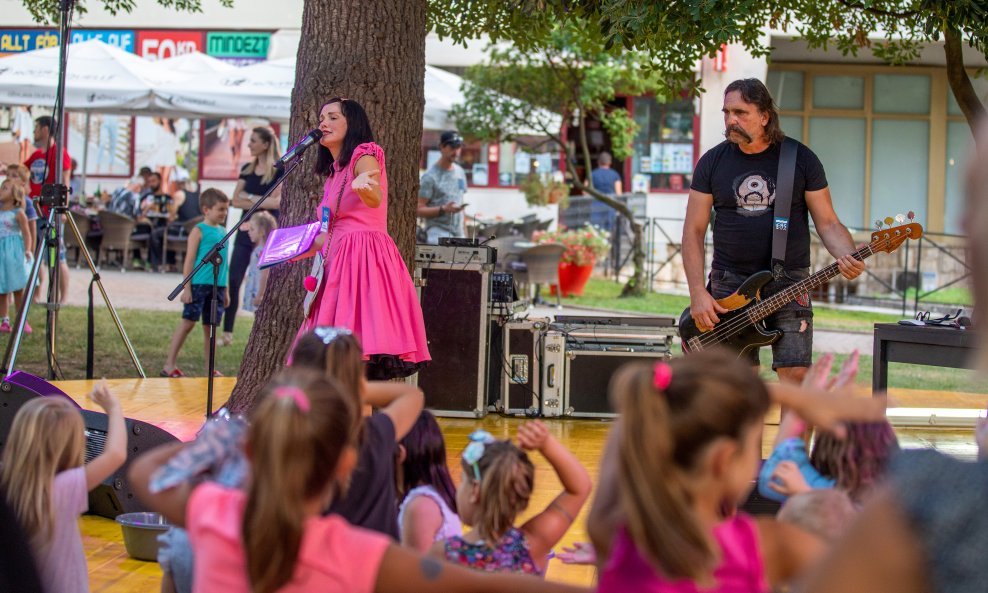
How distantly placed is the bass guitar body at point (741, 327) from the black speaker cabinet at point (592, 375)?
2.21 m

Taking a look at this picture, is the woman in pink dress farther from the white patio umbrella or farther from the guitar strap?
the white patio umbrella

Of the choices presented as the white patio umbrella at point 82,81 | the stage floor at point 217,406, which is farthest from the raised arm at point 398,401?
the white patio umbrella at point 82,81

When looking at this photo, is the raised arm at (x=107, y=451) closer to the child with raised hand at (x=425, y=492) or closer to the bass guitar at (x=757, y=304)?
the child with raised hand at (x=425, y=492)

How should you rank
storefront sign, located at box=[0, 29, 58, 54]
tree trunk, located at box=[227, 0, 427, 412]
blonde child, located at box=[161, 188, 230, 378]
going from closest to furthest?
tree trunk, located at box=[227, 0, 427, 412] < blonde child, located at box=[161, 188, 230, 378] < storefront sign, located at box=[0, 29, 58, 54]

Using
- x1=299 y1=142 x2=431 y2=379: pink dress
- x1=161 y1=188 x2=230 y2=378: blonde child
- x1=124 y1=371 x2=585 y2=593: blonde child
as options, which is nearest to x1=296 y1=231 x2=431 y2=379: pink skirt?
x1=299 y1=142 x2=431 y2=379: pink dress

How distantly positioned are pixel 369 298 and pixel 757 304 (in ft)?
5.48

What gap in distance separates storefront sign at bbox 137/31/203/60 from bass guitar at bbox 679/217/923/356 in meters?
18.1

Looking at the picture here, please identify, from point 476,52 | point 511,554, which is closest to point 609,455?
point 511,554

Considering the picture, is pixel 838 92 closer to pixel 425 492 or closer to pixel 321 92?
pixel 321 92

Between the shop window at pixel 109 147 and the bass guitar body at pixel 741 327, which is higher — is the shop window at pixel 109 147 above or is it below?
above

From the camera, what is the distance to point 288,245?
193 inches

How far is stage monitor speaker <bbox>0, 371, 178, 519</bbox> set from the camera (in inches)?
175

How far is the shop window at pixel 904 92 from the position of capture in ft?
69.3

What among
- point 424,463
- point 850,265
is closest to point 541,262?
point 850,265
